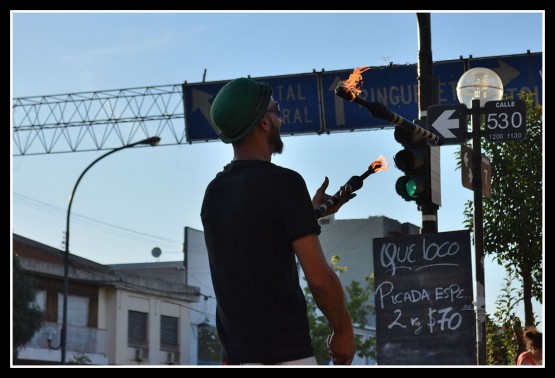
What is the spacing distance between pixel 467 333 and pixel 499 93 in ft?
12.6

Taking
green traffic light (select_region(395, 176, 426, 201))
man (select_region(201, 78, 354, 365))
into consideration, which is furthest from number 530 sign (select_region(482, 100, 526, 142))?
man (select_region(201, 78, 354, 365))

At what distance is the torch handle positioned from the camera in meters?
4.75

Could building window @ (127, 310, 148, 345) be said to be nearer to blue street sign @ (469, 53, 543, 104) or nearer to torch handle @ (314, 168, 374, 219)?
blue street sign @ (469, 53, 543, 104)

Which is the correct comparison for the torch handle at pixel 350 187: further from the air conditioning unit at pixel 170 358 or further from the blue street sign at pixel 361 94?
the air conditioning unit at pixel 170 358

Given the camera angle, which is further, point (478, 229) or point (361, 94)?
point (361, 94)

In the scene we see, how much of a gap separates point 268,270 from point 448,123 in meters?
7.70

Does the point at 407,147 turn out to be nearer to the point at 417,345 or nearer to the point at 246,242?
the point at 417,345

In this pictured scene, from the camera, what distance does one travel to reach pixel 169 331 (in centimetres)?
5156

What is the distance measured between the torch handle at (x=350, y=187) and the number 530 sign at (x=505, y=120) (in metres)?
6.18

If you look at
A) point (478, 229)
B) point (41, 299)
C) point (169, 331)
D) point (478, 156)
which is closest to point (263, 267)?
point (478, 229)

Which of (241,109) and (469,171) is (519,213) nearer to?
(469,171)

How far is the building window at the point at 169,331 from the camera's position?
167 ft

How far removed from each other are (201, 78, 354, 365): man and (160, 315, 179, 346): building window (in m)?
47.2

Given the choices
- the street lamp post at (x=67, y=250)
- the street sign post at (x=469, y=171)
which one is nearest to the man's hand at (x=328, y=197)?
the street sign post at (x=469, y=171)
